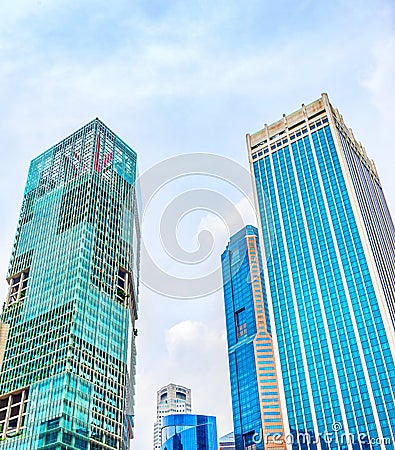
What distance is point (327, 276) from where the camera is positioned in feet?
375

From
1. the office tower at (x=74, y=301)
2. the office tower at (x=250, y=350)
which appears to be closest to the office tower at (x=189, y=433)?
the office tower at (x=250, y=350)

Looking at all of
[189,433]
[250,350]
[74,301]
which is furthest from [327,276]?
[189,433]

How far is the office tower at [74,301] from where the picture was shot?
248ft

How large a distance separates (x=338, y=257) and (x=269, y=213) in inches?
982

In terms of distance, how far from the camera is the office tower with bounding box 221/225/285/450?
130m

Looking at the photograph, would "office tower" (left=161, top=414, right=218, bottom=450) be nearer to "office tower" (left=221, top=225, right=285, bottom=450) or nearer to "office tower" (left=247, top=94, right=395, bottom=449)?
"office tower" (left=221, top=225, right=285, bottom=450)

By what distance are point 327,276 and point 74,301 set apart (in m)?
58.4

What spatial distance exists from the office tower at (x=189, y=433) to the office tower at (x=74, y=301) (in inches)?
3513

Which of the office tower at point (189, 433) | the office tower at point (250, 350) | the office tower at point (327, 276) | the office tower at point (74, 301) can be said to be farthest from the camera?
the office tower at point (189, 433)

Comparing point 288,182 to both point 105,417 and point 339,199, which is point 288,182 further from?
point 105,417

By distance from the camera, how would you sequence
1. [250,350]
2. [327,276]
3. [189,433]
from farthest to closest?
1. [189,433]
2. [250,350]
3. [327,276]

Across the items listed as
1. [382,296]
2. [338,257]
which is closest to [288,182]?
[338,257]

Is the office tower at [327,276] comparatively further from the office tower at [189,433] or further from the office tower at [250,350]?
the office tower at [189,433]

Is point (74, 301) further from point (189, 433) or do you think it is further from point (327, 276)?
point (189, 433)
